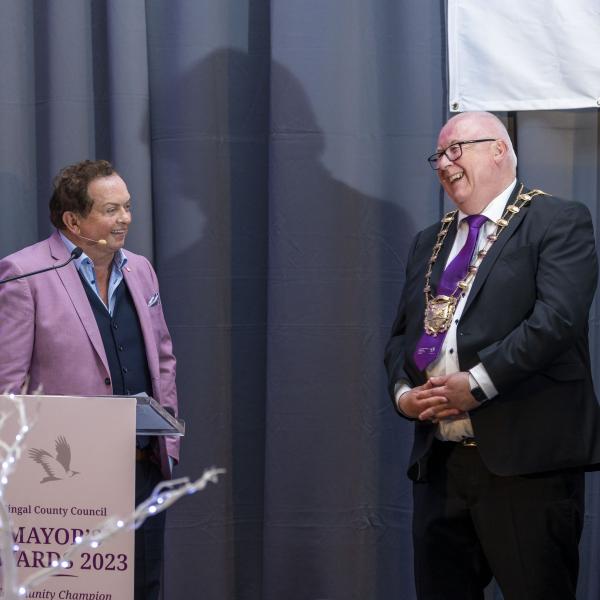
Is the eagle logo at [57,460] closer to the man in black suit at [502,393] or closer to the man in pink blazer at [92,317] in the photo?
the man in pink blazer at [92,317]

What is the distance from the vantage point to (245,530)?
347 cm

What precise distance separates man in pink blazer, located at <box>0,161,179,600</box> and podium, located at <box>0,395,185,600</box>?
423mm

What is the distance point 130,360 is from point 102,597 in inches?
27.7

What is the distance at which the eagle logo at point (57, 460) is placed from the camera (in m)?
2.21

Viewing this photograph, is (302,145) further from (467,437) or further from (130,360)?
(467,437)

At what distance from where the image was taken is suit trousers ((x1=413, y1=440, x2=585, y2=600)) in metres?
2.40

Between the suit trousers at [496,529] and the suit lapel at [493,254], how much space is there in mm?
382

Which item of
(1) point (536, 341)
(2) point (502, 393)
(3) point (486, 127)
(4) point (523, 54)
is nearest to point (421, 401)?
(2) point (502, 393)

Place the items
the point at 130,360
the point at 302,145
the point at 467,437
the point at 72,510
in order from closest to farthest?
the point at 72,510, the point at 467,437, the point at 130,360, the point at 302,145

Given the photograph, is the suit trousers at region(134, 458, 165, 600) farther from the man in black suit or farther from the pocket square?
the man in black suit

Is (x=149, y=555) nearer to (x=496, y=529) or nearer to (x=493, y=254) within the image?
(x=496, y=529)

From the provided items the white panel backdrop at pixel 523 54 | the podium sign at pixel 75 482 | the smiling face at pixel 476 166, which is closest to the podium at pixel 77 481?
the podium sign at pixel 75 482

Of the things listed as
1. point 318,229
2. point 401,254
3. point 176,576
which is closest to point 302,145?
point 318,229

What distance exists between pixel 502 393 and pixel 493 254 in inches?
13.5
